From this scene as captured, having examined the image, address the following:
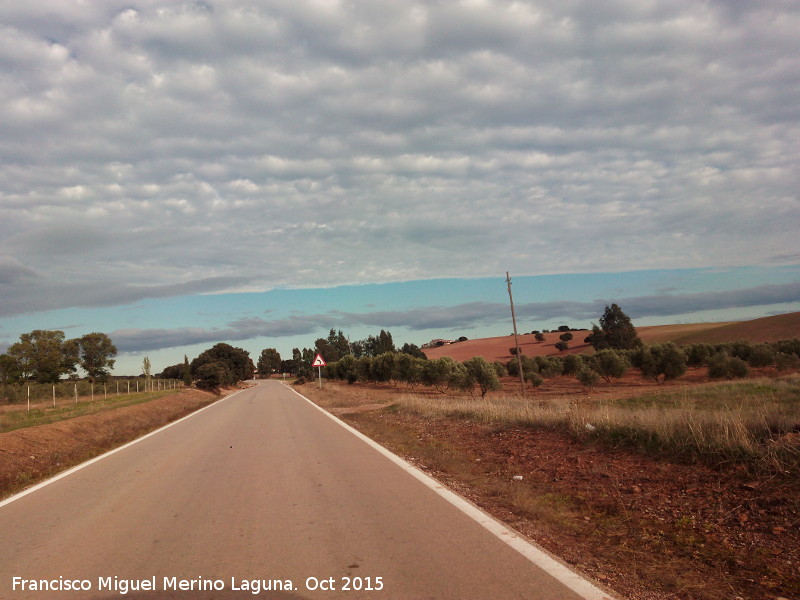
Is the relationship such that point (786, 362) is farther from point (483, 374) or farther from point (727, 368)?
point (483, 374)

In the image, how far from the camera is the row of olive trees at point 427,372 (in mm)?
44634

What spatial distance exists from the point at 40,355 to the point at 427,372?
169 ft

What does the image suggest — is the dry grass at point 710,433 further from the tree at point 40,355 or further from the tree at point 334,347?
the tree at point 334,347

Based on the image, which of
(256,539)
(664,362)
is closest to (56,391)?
(256,539)

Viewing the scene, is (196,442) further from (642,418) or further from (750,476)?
(750,476)

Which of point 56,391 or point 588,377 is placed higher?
point 56,391

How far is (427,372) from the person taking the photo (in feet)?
184

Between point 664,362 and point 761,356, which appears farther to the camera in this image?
point 761,356

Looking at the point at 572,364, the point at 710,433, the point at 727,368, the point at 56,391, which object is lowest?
the point at 727,368

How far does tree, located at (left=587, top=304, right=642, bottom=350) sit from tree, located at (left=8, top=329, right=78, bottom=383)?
8512 centimetres

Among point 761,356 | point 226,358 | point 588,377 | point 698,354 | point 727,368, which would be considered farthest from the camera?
point 226,358

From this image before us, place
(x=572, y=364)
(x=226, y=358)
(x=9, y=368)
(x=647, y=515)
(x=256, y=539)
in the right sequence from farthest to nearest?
(x=226, y=358), (x=9, y=368), (x=572, y=364), (x=647, y=515), (x=256, y=539)

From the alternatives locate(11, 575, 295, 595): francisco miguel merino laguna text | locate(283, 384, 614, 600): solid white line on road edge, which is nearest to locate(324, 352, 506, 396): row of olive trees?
locate(283, 384, 614, 600): solid white line on road edge

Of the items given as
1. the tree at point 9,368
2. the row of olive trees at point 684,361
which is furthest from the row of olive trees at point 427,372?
the tree at point 9,368
